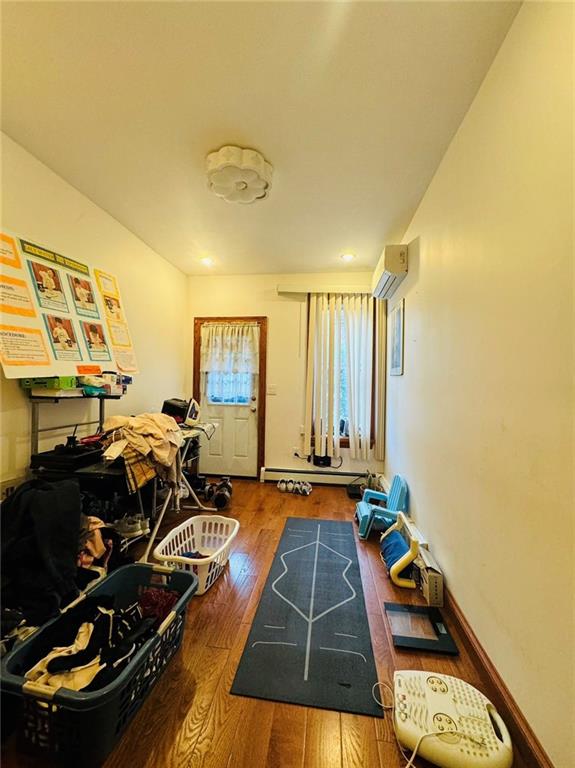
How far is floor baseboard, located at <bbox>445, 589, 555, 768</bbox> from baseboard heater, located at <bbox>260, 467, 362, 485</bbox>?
2.32 m

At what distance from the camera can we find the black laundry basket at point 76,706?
93cm

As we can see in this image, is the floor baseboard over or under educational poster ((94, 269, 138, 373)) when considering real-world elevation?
under

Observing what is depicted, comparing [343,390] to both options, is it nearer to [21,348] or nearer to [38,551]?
[21,348]

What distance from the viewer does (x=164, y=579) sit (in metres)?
1.62

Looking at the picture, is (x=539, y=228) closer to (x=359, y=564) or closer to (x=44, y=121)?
(x=359, y=564)

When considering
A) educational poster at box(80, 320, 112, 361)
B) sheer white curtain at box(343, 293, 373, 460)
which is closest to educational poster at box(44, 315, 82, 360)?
educational poster at box(80, 320, 112, 361)

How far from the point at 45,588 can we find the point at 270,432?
2.88 meters

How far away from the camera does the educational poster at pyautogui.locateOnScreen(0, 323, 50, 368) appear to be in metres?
1.70

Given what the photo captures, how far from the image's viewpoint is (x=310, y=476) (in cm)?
388

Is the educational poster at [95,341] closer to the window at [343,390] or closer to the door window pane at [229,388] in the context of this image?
the door window pane at [229,388]

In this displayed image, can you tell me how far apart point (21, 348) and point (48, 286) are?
0.48m

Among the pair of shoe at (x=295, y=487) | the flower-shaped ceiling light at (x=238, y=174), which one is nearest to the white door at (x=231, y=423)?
the pair of shoe at (x=295, y=487)

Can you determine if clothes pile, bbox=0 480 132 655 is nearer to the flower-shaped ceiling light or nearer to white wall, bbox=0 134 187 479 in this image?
white wall, bbox=0 134 187 479

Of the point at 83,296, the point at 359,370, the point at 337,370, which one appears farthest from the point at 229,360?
the point at 83,296
